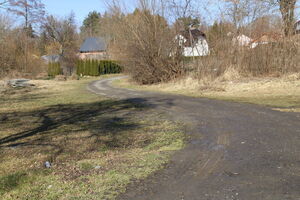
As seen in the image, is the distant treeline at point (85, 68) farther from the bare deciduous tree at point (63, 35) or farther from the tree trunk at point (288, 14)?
the tree trunk at point (288, 14)

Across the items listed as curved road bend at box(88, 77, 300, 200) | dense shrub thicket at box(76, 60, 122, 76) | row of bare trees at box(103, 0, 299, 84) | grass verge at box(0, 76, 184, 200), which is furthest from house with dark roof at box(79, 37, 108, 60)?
curved road bend at box(88, 77, 300, 200)

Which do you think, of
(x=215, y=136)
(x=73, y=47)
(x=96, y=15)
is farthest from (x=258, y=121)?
(x=96, y=15)

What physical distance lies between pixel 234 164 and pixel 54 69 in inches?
1579

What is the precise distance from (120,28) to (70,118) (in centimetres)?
1517

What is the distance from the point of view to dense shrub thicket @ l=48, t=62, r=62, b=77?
41450mm

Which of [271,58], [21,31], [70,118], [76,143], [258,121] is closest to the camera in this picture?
[76,143]

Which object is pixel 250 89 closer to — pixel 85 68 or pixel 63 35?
pixel 85 68

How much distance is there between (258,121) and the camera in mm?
7848

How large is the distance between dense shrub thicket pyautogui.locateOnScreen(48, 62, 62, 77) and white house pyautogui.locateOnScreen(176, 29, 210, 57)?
24.9 metres

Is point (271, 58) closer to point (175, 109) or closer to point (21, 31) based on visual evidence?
point (175, 109)

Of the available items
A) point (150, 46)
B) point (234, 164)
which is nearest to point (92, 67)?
point (150, 46)

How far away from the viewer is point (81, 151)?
5996 mm

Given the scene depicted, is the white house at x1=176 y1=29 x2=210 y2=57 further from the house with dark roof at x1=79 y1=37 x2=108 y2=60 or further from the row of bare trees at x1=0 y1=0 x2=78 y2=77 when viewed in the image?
the house with dark roof at x1=79 y1=37 x2=108 y2=60

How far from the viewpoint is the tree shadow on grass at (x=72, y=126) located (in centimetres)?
667
